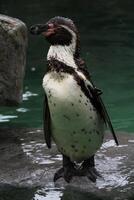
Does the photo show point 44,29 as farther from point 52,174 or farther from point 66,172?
point 52,174

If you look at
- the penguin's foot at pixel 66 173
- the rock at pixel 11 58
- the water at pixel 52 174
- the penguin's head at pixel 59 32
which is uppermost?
the penguin's head at pixel 59 32

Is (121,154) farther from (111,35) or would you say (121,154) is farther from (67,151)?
(111,35)

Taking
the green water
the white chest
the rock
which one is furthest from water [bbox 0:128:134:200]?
the green water

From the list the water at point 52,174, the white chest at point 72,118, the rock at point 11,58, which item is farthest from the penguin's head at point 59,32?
the rock at point 11,58

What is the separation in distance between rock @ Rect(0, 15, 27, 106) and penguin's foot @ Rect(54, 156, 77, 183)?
49.7 inches

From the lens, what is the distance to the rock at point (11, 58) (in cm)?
494

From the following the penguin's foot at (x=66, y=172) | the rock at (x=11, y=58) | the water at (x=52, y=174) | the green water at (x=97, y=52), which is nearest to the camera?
the water at (x=52, y=174)

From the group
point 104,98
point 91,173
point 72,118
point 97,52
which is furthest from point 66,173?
point 97,52

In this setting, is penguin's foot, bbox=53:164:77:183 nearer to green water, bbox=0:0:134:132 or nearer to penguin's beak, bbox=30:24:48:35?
penguin's beak, bbox=30:24:48:35

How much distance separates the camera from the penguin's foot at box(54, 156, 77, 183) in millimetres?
3913

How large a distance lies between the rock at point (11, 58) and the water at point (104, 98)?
0.39 meters

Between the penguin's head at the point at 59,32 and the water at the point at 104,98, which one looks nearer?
the penguin's head at the point at 59,32

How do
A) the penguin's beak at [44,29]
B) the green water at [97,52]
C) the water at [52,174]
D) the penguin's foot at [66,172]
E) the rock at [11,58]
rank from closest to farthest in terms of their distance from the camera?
the penguin's beak at [44,29] < the water at [52,174] < the penguin's foot at [66,172] < the rock at [11,58] < the green water at [97,52]

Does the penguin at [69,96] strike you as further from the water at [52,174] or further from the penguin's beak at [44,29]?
the water at [52,174]
